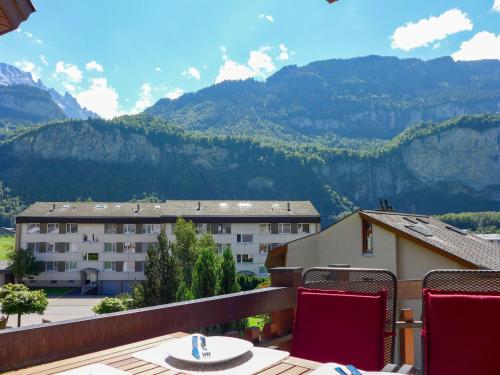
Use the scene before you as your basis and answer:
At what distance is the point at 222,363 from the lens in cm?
175

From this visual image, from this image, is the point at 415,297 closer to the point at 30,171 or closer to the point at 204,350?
the point at 204,350

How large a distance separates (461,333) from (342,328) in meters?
0.62

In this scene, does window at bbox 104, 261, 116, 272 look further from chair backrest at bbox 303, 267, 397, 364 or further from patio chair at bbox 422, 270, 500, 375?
patio chair at bbox 422, 270, 500, 375

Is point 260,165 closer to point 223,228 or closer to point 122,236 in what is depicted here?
point 223,228

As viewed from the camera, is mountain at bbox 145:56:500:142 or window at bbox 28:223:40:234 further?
mountain at bbox 145:56:500:142

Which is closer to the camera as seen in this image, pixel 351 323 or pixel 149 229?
pixel 351 323

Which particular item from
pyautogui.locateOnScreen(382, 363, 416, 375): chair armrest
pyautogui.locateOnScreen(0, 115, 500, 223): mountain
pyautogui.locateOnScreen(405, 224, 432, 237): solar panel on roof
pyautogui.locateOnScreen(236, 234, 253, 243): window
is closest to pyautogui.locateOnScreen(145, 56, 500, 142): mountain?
pyautogui.locateOnScreen(0, 115, 500, 223): mountain

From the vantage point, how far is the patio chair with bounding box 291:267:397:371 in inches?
95.7

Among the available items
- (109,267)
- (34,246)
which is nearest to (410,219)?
(109,267)

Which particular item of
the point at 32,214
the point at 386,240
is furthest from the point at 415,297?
the point at 32,214

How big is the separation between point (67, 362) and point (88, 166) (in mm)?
115175

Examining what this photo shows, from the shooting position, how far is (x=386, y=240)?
15.5 m

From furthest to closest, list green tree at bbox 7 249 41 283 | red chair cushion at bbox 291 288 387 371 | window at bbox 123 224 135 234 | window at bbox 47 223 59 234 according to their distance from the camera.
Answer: window at bbox 123 224 135 234 < window at bbox 47 223 59 234 < green tree at bbox 7 249 41 283 < red chair cushion at bbox 291 288 387 371

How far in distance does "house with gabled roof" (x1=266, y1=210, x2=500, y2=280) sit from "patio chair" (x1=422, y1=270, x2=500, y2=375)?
39.6ft
